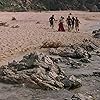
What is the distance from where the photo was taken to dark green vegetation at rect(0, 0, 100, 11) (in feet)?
231

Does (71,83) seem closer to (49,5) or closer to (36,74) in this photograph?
(36,74)

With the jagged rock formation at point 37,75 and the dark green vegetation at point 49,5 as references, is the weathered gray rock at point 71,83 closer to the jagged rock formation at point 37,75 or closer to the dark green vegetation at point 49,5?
the jagged rock formation at point 37,75

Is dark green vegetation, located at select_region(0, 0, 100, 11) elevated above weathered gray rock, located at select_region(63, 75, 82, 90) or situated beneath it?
situated beneath

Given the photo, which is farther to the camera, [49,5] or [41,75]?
[49,5]

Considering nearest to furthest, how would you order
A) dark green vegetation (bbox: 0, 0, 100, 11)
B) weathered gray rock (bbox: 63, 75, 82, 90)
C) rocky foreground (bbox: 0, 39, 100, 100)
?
rocky foreground (bbox: 0, 39, 100, 100) → weathered gray rock (bbox: 63, 75, 82, 90) → dark green vegetation (bbox: 0, 0, 100, 11)

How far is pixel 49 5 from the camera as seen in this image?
77938 millimetres

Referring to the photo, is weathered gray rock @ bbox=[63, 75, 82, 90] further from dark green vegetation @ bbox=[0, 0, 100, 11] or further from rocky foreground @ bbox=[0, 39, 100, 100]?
dark green vegetation @ bbox=[0, 0, 100, 11]

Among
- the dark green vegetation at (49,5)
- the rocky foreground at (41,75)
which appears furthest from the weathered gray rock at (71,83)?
the dark green vegetation at (49,5)

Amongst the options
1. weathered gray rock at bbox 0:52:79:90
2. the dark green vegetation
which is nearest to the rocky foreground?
weathered gray rock at bbox 0:52:79:90

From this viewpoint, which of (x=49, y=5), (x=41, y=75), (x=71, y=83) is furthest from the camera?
(x=49, y=5)

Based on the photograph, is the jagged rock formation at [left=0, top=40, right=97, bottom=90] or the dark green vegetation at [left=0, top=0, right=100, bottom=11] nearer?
the jagged rock formation at [left=0, top=40, right=97, bottom=90]

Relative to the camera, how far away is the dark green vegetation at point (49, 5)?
231 feet

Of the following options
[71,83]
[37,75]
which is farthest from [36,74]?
[71,83]

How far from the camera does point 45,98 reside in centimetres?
1350
